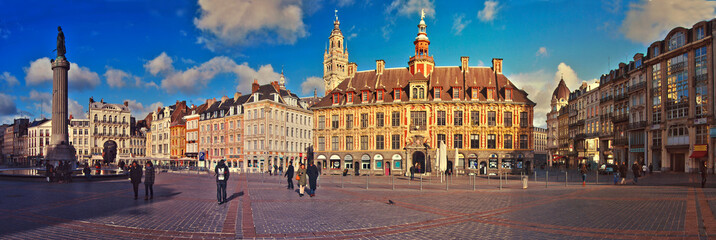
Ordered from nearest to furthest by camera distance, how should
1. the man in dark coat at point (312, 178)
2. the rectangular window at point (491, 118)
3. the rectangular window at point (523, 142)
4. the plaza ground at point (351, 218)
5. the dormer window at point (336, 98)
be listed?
the plaza ground at point (351, 218)
the man in dark coat at point (312, 178)
the rectangular window at point (491, 118)
the rectangular window at point (523, 142)
the dormer window at point (336, 98)

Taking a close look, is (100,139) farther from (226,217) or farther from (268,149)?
(226,217)

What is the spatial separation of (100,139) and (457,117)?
88.4 meters

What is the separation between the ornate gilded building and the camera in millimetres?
49969

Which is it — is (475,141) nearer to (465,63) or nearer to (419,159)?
(419,159)

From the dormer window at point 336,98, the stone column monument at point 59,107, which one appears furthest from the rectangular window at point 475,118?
the stone column monument at point 59,107

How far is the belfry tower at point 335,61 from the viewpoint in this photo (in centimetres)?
14512

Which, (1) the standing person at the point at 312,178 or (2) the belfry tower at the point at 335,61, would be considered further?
(2) the belfry tower at the point at 335,61

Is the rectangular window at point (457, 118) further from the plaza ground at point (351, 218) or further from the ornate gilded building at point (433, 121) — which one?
the plaza ground at point (351, 218)

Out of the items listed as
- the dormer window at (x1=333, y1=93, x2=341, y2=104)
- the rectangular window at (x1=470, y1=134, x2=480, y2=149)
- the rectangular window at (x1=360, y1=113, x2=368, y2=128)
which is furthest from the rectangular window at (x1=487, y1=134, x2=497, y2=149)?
the dormer window at (x1=333, y1=93, x2=341, y2=104)

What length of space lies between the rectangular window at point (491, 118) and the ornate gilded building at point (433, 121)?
112 mm

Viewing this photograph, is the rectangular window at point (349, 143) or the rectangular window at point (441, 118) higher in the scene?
the rectangular window at point (441, 118)

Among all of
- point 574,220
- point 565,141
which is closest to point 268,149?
point 574,220

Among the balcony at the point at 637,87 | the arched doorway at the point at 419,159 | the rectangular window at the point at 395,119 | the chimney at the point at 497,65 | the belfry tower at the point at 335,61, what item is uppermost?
the belfry tower at the point at 335,61

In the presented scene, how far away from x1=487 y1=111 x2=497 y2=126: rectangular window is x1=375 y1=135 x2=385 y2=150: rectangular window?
12651mm
